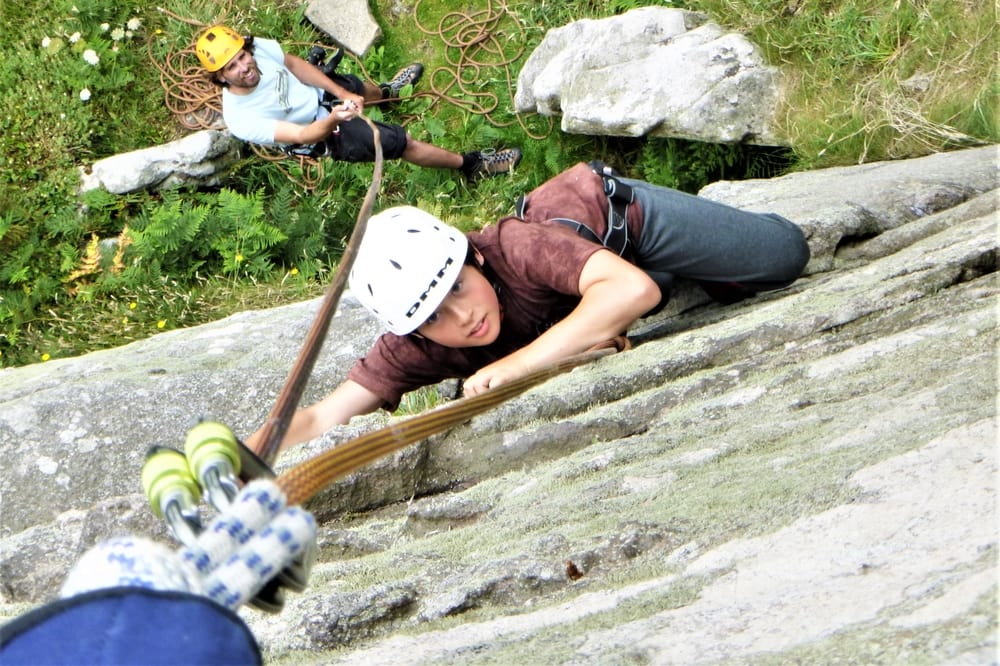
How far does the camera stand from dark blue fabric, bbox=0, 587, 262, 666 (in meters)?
1.04

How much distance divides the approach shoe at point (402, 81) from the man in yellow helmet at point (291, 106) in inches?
28.5

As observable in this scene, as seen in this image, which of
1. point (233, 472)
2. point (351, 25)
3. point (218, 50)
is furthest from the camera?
point (351, 25)

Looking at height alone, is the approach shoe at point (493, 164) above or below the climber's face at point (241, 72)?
below

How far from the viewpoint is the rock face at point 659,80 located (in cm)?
708

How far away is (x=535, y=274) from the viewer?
3617 mm

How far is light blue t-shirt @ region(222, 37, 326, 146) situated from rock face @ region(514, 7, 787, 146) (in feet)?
6.29

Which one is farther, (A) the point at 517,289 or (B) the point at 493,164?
(B) the point at 493,164

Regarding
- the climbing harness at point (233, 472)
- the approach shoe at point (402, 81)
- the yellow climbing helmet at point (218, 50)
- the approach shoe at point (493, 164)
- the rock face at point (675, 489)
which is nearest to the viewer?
the climbing harness at point (233, 472)

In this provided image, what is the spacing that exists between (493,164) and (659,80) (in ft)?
7.97

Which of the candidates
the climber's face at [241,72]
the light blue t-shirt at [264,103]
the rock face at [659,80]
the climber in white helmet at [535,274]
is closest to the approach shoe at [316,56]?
the light blue t-shirt at [264,103]

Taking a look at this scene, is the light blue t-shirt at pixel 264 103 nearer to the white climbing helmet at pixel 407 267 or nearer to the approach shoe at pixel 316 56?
the approach shoe at pixel 316 56

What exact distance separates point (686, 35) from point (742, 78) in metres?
0.75

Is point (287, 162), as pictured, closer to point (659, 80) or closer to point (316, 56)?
point (316, 56)

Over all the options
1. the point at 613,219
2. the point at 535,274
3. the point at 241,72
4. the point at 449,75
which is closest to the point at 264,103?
the point at 241,72
